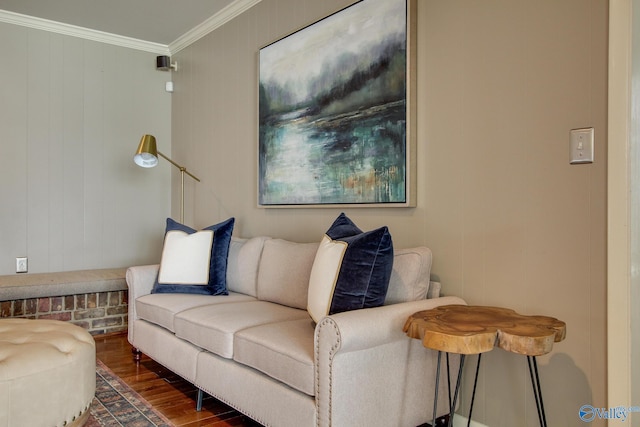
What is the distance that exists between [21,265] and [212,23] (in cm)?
256

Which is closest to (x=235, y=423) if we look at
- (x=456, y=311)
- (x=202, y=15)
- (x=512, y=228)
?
(x=456, y=311)

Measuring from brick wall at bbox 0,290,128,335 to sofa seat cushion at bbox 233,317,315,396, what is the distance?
2.23 metres

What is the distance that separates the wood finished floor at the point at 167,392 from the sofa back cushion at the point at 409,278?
3.01 ft

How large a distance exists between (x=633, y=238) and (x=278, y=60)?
2.43 metres

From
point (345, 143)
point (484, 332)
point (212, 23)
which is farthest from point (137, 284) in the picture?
point (484, 332)

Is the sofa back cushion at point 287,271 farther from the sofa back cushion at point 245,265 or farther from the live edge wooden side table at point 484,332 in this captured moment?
the live edge wooden side table at point 484,332

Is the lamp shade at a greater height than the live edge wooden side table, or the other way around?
the lamp shade

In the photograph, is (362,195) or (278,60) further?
(278,60)

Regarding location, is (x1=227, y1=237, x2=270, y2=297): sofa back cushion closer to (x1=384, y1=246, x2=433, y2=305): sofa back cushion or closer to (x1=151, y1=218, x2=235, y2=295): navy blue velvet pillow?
(x1=151, y1=218, x2=235, y2=295): navy blue velvet pillow

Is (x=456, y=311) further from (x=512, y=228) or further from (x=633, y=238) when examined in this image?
(x=633, y=238)

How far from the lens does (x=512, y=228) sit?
2053 millimetres

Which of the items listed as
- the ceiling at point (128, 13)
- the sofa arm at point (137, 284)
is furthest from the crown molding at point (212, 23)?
the sofa arm at point (137, 284)

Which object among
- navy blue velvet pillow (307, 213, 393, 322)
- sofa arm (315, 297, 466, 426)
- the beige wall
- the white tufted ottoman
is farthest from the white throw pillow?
sofa arm (315, 297, 466, 426)

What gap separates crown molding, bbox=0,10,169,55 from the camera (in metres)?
4.07
